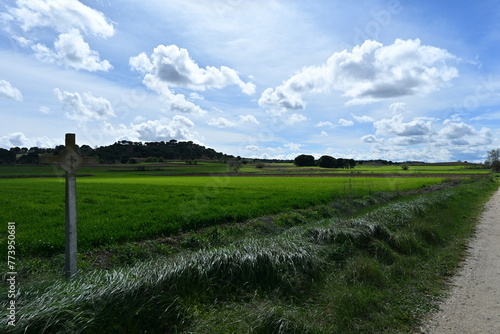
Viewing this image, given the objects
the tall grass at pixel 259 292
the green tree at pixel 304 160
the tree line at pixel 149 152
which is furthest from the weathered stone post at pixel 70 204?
the green tree at pixel 304 160

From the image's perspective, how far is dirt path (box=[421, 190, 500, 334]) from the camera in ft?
16.6

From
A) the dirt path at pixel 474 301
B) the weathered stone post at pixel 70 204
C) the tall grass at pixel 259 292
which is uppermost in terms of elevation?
the weathered stone post at pixel 70 204

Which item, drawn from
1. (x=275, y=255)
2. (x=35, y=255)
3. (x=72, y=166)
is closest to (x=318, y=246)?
(x=275, y=255)

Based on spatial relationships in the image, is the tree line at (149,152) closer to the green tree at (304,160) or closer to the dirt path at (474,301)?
the green tree at (304,160)

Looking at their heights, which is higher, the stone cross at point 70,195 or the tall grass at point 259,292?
the stone cross at point 70,195

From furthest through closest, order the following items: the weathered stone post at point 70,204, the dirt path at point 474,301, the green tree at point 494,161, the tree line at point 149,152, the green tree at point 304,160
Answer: the green tree at point 304,160 < the green tree at point 494,161 < the tree line at point 149,152 < the weathered stone post at point 70,204 < the dirt path at point 474,301

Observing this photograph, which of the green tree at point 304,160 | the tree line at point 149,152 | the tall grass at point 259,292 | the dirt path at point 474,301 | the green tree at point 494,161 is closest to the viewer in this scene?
the tall grass at point 259,292

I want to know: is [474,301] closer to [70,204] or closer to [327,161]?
Answer: [70,204]

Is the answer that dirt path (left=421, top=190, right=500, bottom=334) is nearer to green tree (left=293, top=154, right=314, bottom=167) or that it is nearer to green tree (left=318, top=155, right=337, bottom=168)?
green tree (left=318, top=155, right=337, bottom=168)

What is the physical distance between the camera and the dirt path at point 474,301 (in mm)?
5062

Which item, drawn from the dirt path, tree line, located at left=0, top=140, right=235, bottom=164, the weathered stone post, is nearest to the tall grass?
the dirt path

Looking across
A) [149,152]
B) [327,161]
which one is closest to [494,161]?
[327,161]

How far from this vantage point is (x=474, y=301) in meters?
6.06

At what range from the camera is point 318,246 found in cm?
825
